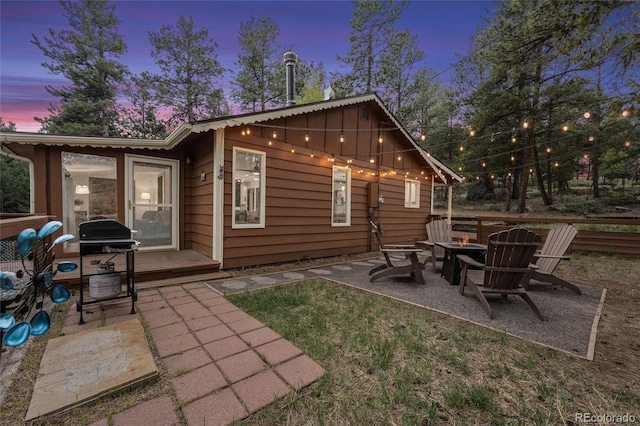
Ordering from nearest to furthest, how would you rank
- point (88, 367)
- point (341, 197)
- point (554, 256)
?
1. point (88, 367)
2. point (554, 256)
3. point (341, 197)

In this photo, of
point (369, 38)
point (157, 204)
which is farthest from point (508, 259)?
point (369, 38)

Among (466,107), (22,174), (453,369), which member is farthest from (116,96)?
(466,107)

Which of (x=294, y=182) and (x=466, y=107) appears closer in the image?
(x=294, y=182)

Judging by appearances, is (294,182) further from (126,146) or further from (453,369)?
(453,369)

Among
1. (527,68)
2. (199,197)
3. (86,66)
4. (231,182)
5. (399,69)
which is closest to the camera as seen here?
(527,68)

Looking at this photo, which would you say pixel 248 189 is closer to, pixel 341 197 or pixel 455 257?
pixel 341 197

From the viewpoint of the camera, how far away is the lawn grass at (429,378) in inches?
57.4

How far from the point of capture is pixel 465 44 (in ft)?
47.7

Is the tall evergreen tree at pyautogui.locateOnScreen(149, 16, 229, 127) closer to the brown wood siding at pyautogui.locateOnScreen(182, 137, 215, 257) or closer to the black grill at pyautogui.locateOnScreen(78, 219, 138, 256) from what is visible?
the brown wood siding at pyautogui.locateOnScreen(182, 137, 215, 257)

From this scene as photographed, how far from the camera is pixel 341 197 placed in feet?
22.1

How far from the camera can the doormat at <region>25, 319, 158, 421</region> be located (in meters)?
1.48

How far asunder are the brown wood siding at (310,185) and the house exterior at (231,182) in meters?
0.02

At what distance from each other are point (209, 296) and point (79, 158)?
13.2 feet

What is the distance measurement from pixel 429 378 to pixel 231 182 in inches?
161
